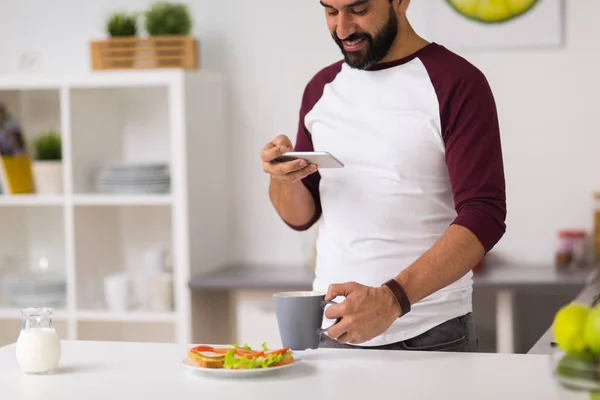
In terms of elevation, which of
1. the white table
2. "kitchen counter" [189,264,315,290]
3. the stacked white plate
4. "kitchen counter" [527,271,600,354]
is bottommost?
"kitchen counter" [189,264,315,290]

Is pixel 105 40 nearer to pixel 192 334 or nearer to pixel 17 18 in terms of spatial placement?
pixel 17 18

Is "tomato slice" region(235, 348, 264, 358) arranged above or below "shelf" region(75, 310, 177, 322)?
above

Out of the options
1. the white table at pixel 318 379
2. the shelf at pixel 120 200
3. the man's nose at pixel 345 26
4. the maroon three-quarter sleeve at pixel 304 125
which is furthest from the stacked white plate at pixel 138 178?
the white table at pixel 318 379

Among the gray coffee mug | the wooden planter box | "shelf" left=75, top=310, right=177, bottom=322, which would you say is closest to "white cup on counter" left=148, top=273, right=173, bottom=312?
"shelf" left=75, top=310, right=177, bottom=322

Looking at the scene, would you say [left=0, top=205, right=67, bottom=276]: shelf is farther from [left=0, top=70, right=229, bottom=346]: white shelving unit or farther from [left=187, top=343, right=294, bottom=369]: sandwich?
[left=187, top=343, right=294, bottom=369]: sandwich

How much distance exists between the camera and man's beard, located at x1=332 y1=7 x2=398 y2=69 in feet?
6.70

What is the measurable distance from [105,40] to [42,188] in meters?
0.61

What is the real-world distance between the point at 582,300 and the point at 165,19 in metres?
1.81

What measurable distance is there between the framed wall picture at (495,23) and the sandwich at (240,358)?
214 cm

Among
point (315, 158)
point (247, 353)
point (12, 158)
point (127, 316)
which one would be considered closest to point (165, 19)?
point (12, 158)

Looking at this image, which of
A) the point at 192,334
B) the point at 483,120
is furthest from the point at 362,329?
the point at 192,334

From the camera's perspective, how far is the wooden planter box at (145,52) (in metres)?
3.52

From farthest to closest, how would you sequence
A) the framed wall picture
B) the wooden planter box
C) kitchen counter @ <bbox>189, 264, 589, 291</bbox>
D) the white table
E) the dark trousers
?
the wooden planter box → the framed wall picture → kitchen counter @ <bbox>189, 264, 589, 291</bbox> → the dark trousers → the white table

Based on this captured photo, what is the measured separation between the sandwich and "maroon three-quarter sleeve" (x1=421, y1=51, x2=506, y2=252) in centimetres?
50
